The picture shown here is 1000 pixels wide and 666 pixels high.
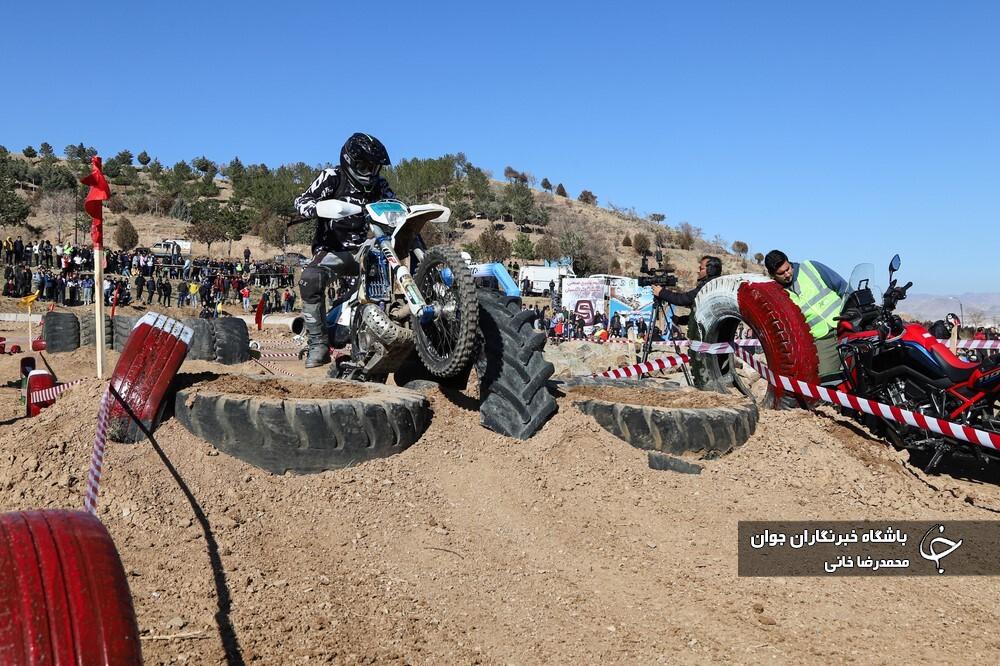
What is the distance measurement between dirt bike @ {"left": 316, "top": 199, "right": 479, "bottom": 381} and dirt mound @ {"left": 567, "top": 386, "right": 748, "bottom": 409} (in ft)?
5.00

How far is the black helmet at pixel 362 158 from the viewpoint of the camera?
7.21 meters

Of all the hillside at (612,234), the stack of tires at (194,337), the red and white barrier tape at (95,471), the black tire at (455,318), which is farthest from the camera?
the hillside at (612,234)

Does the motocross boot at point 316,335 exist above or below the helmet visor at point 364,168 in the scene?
below

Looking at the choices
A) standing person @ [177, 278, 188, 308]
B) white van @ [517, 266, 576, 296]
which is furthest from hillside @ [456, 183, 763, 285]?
standing person @ [177, 278, 188, 308]

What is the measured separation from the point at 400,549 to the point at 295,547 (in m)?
0.57

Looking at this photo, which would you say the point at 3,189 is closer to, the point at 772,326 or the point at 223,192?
the point at 223,192

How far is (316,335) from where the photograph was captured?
770 cm

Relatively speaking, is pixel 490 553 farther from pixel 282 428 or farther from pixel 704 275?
pixel 704 275

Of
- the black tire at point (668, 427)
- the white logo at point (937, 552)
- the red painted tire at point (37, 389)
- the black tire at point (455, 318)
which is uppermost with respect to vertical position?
the black tire at point (455, 318)

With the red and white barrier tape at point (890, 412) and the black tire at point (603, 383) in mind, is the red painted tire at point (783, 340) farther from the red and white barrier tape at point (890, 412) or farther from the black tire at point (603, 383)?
the black tire at point (603, 383)

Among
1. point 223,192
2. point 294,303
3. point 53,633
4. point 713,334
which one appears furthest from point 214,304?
point 223,192

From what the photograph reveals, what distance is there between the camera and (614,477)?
568 cm

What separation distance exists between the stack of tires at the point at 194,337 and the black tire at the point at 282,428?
7104 mm

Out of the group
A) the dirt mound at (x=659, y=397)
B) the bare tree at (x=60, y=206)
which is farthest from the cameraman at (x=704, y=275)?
the bare tree at (x=60, y=206)
